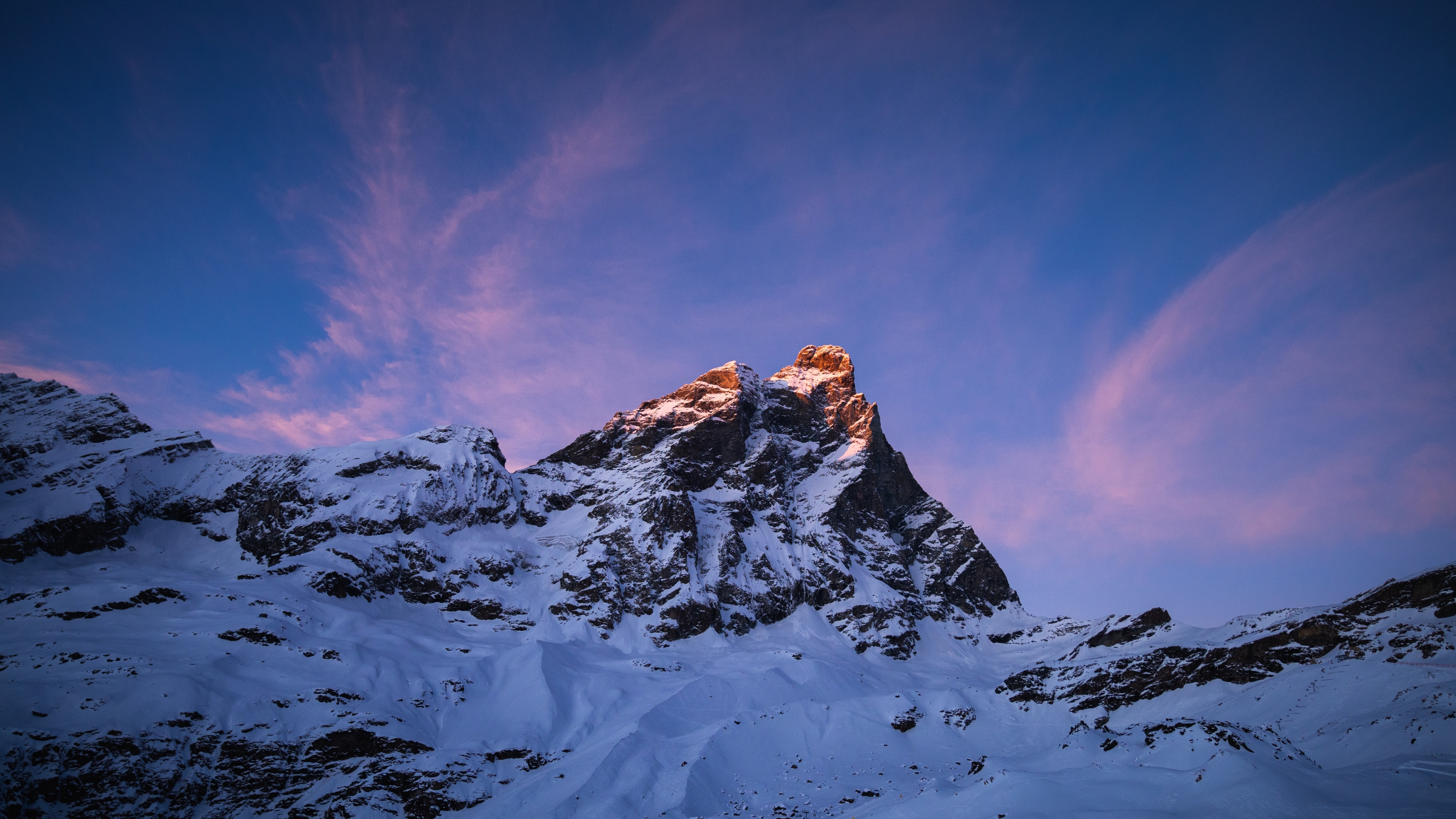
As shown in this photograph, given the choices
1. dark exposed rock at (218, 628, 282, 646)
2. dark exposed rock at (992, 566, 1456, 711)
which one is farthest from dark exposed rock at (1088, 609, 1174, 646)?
dark exposed rock at (218, 628, 282, 646)

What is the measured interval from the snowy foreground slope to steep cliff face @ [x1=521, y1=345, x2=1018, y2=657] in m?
0.54

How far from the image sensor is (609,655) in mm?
68625

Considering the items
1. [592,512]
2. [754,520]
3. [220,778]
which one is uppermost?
[754,520]

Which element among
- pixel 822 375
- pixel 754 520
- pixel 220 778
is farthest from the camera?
pixel 822 375

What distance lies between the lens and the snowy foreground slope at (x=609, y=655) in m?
34.5

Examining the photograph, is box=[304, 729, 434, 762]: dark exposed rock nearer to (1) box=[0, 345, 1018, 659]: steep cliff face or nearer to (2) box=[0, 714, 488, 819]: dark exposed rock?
(2) box=[0, 714, 488, 819]: dark exposed rock

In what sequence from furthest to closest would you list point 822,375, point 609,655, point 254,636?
point 822,375 → point 609,655 → point 254,636

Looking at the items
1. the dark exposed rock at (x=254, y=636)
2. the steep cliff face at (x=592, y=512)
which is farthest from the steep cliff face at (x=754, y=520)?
the dark exposed rock at (x=254, y=636)

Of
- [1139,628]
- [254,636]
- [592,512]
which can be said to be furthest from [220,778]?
[1139,628]

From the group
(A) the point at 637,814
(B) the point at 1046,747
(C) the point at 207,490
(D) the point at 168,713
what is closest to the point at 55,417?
(C) the point at 207,490

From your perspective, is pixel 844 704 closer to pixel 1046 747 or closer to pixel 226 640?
pixel 1046 747

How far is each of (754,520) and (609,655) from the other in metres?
36.5

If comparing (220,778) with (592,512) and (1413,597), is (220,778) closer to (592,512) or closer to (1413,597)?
(592,512)

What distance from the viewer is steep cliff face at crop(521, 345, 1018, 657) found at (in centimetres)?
8356
